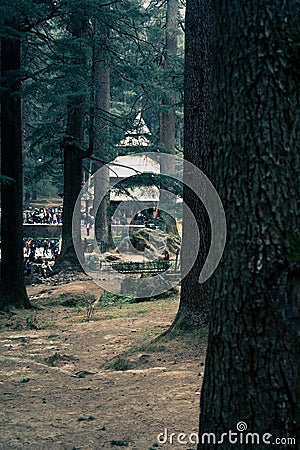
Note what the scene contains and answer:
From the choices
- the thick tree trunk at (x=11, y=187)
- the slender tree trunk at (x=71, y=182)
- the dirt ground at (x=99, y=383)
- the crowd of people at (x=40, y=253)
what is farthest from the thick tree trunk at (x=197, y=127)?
the crowd of people at (x=40, y=253)

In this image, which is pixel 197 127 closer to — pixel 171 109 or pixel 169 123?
pixel 171 109

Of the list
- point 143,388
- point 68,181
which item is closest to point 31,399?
point 143,388

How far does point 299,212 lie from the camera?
299 cm

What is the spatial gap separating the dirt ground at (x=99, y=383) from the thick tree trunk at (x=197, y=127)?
455 millimetres

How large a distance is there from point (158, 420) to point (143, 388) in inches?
45.7

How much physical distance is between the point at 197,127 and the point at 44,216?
3148 cm

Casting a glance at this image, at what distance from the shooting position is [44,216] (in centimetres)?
3909

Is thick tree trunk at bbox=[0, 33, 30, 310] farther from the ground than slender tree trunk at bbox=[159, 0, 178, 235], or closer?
closer

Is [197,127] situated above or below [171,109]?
below

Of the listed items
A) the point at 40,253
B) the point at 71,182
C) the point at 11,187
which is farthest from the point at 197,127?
the point at 40,253

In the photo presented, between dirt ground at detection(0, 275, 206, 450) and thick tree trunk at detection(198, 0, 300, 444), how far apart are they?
198cm

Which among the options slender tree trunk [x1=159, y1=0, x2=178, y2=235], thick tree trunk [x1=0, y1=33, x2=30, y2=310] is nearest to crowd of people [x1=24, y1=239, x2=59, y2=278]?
slender tree trunk [x1=159, y1=0, x2=178, y2=235]

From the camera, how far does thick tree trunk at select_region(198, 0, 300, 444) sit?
297cm

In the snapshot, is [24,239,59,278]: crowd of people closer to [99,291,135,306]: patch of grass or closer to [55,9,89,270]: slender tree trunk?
[55,9,89,270]: slender tree trunk
